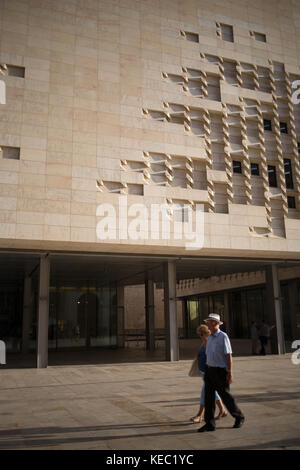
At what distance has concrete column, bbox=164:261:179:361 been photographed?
69.9ft

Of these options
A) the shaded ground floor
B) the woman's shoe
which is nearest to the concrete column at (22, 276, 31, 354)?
the shaded ground floor

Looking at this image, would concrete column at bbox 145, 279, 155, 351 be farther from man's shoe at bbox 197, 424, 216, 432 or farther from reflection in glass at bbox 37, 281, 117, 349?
man's shoe at bbox 197, 424, 216, 432

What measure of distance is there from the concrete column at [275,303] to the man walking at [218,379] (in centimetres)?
1823

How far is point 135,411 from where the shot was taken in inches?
341

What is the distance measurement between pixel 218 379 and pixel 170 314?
1493 cm

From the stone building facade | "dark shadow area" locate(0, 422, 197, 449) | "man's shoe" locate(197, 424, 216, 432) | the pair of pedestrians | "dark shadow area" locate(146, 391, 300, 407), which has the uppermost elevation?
the stone building facade

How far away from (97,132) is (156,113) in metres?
3.44

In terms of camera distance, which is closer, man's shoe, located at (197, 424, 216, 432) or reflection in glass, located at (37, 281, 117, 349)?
man's shoe, located at (197, 424, 216, 432)

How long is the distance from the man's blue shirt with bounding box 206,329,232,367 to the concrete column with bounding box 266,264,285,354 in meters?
18.3

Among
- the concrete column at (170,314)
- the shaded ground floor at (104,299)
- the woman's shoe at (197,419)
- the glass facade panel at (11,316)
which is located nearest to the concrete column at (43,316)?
the shaded ground floor at (104,299)

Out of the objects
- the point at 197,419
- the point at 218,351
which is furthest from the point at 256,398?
the point at 218,351

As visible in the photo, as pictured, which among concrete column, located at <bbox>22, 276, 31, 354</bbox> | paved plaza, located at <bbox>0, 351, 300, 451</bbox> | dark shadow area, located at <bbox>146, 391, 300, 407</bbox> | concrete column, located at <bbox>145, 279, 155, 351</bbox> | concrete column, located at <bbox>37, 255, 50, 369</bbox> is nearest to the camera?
paved plaza, located at <bbox>0, 351, 300, 451</bbox>

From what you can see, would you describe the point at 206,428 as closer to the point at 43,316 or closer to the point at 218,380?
the point at 218,380

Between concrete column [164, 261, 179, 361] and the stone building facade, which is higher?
the stone building facade
